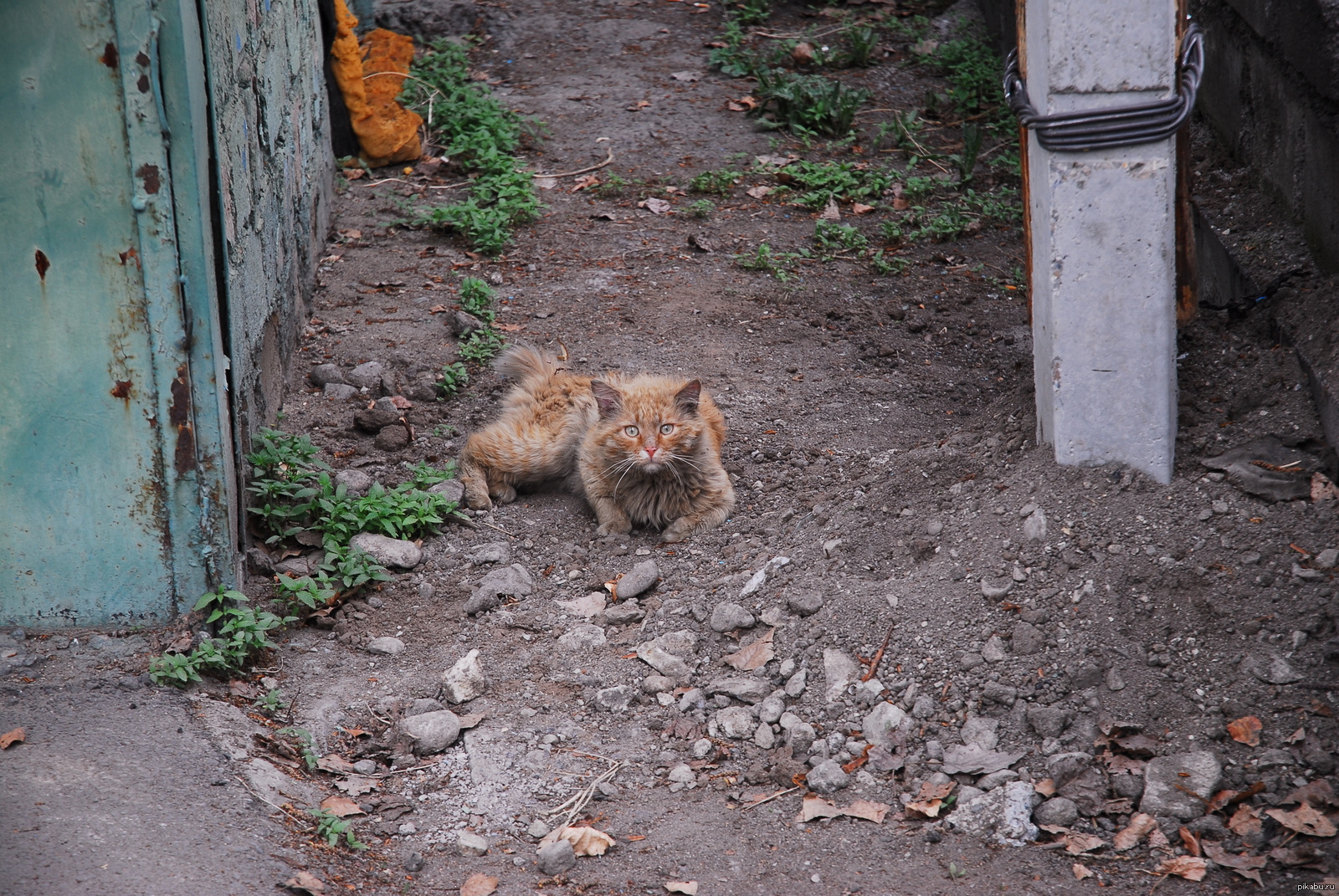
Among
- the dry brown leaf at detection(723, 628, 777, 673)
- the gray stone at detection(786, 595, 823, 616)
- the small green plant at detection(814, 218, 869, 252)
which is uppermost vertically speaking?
the small green plant at detection(814, 218, 869, 252)

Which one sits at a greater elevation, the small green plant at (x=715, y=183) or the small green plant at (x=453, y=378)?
the small green plant at (x=715, y=183)

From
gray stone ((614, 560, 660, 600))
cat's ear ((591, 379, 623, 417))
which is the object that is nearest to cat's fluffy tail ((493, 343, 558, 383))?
cat's ear ((591, 379, 623, 417))

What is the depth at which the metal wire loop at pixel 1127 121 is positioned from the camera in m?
3.08

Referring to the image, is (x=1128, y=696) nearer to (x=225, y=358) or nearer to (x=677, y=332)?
(x=225, y=358)

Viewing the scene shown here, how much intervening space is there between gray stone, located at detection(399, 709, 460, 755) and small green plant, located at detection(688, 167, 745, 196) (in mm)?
5772

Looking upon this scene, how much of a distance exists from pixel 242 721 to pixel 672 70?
858 centimetres

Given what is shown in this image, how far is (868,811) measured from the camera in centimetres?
305

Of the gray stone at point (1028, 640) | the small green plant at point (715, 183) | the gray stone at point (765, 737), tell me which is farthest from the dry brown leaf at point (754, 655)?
the small green plant at point (715, 183)

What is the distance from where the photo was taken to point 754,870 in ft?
9.53

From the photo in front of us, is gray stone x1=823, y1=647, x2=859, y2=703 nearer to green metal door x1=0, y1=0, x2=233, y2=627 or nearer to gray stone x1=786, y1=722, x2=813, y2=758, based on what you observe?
gray stone x1=786, y1=722, x2=813, y2=758

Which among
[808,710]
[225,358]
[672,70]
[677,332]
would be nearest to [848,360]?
[677,332]

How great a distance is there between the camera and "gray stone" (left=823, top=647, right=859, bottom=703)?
3.45 metres

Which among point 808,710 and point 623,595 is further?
point 623,595

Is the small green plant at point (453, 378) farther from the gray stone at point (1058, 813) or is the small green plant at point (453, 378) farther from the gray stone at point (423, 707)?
the gray stone at point (1058, 813)
